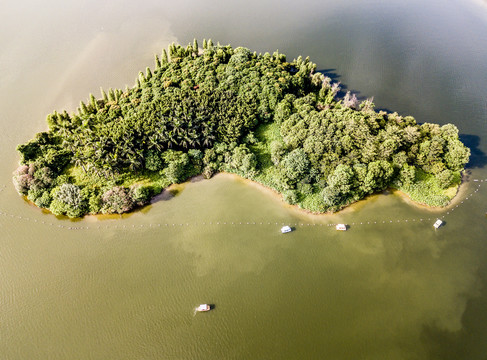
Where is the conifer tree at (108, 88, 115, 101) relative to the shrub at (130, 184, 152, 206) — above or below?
above

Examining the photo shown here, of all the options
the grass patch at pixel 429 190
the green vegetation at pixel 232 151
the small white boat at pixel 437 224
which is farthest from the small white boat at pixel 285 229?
the small white boat at pixel 437 224

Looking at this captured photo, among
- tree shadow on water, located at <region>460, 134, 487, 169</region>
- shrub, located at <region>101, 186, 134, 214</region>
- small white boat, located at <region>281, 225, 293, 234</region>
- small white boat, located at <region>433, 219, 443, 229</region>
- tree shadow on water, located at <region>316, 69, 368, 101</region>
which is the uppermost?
tree shadow on water, located at <region>316, 69, 368, 101</region>

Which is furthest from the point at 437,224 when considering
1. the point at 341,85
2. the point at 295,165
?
the point at 341,85

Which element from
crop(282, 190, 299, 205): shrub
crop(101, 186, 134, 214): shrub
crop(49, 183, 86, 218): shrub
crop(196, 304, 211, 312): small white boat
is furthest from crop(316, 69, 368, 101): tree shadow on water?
crop(49, 183, 86, 218): shrub

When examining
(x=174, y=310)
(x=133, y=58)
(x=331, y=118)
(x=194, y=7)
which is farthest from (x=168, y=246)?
(x=194, y=7)

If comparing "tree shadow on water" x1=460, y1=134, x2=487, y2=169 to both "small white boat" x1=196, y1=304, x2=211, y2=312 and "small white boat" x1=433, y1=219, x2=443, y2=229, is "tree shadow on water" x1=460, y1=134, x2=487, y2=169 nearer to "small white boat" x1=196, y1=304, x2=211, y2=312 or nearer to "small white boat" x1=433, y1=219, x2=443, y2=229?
"small white boat" x1=433, y1=219, x2=443, y2=229

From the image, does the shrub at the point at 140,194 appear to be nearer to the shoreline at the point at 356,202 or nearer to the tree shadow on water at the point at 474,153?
the shoreline at the point at 356,202
